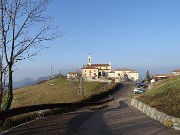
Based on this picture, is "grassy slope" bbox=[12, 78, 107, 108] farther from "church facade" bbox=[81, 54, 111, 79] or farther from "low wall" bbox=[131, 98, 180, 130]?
"church facade" bbox=[81, 54, 111, 79]

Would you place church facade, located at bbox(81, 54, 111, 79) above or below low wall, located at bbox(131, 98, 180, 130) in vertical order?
below

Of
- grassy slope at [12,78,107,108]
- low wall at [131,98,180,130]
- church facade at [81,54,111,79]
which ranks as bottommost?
grassy slope at [12,78,107,108]

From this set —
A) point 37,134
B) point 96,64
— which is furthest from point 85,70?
point 37,134

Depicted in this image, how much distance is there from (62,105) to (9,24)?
682cm

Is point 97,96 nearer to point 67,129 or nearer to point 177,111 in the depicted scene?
point 177,111

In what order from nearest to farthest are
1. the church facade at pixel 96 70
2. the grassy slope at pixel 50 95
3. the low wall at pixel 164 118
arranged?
the low wall at pixel 164 118
the grassy slope at pixel 50 95
the church facade at pixel 96 70

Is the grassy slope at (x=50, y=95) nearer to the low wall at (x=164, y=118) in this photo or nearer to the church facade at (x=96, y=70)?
the low wall at (x=164, y=118)

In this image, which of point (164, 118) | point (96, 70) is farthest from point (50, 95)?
point (96, 70)

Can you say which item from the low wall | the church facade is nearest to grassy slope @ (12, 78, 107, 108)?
the low wall

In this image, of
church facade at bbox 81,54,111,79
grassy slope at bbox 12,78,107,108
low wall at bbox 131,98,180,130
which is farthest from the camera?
church facade at bbox 81,54,111,79

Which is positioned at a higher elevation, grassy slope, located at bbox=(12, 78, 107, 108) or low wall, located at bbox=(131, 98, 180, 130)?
low wall, located at bbox=(131, 98, 180, 130)

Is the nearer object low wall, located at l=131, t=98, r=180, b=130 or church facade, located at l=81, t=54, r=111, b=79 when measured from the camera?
low wall, located at l=131, t=98, r=180, b=130

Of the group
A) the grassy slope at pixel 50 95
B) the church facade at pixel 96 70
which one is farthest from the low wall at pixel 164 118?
the church facade at pixel 96 70

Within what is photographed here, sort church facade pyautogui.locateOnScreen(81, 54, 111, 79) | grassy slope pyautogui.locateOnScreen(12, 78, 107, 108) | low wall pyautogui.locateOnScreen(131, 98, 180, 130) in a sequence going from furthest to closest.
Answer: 1. church facade pyautogui.locateOnScreen(81, 54, 111, 79)
2. grassy slope pyautogui.locateOnScreen(12, 78, 107, 108)
3. low wall pyautogui.locateOnScreen(131, 98, 180, 130)
